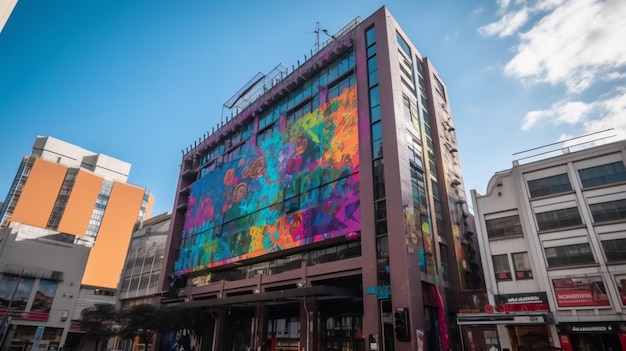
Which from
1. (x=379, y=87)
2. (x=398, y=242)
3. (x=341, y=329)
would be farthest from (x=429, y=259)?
(x=379, y=87)

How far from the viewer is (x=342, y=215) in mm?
37312

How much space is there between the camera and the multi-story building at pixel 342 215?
106 feet

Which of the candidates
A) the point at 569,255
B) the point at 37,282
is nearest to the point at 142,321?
the point at 37,282

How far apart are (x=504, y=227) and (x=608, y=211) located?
8242 millimetres

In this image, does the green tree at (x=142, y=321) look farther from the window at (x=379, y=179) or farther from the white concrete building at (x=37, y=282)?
the window at (x=379, y=179)

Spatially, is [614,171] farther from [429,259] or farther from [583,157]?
[429,259]

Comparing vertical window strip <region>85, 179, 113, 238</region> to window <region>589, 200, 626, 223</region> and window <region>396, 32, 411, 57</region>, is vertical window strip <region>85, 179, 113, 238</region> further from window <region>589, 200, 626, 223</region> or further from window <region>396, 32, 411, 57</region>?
window <region>589, 200, 626, 223</region>

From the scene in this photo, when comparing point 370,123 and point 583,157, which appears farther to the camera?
point 370,123

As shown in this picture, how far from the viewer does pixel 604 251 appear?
2920 cm

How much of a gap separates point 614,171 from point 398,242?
781 inches

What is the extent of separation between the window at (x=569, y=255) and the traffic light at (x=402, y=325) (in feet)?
46.9

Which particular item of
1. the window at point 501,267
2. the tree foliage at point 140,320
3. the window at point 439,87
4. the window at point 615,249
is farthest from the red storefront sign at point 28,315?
the window at point 615,249

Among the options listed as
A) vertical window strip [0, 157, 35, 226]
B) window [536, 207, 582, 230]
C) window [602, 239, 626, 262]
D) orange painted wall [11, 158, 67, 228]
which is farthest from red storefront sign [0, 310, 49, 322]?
window [602, 239, 626, 262]

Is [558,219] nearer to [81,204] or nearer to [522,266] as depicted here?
[522,266]
